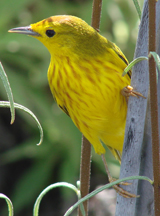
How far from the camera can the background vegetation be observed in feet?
11.1

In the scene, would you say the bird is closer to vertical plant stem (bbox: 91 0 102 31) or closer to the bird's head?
the bird's head

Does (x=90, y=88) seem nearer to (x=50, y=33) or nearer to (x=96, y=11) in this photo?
(x=50, y=33)

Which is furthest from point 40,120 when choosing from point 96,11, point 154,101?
point 154,101

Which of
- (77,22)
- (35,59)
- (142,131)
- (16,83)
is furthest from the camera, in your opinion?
(35,59)

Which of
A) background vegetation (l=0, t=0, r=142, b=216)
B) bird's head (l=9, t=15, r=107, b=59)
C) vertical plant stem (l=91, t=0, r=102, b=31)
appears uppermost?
vertical plant stem (l=91, t=0, r=102, b=31)

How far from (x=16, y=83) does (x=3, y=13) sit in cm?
67

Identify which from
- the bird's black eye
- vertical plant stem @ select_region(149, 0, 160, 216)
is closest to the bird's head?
the bird's black eye

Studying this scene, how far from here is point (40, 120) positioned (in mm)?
3340

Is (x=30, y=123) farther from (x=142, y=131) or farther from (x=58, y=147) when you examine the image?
(x=142, y=131)

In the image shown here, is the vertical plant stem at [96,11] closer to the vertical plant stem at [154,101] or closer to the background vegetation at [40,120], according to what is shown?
the vertical plant stem at [154,101]

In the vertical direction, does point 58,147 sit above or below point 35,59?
below

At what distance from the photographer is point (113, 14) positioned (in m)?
3.78

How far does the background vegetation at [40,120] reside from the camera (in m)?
3.38

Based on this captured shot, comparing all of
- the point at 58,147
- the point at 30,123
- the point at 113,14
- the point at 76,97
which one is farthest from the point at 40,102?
the point at 76,97
